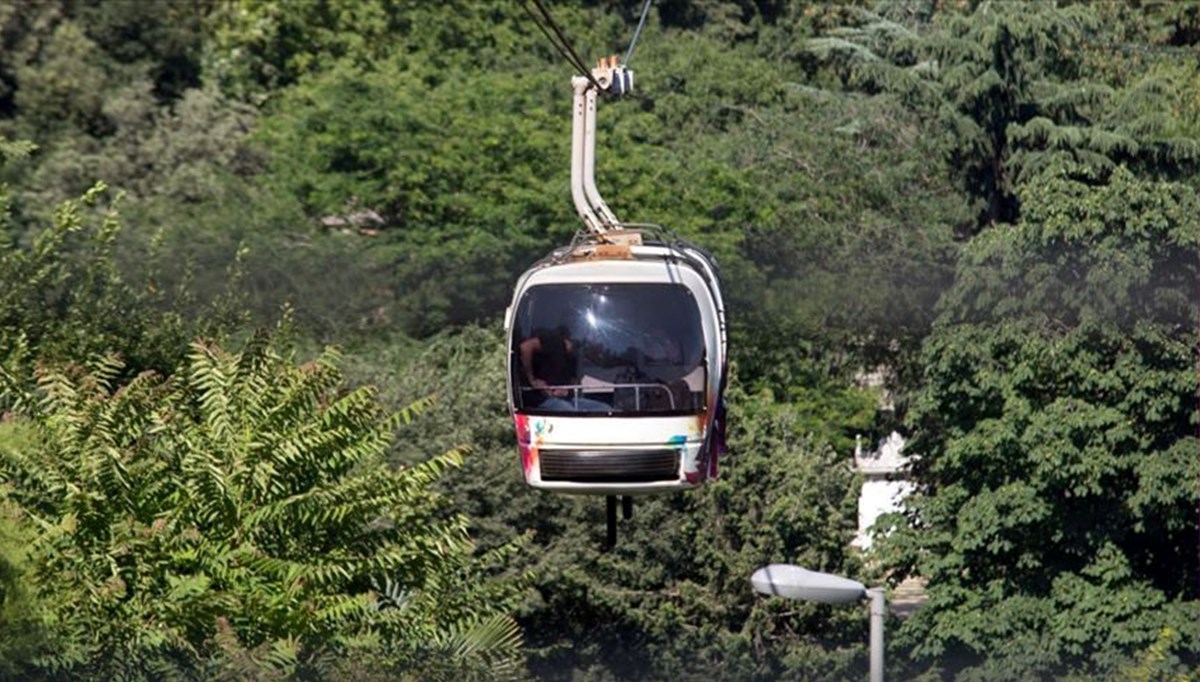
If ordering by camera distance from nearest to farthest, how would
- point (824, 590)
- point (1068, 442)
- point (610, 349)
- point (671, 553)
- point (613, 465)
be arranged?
point (824, 590), point (610, 349), point (613, 465), point (1068, 442), point (671, 553)

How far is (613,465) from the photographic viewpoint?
15.0m

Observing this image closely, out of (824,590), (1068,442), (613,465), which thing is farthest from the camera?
(1068,442)

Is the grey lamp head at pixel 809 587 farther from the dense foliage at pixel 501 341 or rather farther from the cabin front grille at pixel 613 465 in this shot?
the dense foliage at pixel 501 341

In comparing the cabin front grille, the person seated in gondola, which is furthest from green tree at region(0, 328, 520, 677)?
the person seated in gondola

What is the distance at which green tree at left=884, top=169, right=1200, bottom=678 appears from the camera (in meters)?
24.3

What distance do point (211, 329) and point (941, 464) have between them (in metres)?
9.36

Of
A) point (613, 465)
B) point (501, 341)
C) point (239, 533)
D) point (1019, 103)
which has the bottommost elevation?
point (501, 341)

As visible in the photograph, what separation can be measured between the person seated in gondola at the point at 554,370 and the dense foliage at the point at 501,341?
2181mm

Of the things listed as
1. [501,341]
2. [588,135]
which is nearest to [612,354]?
[588,135]

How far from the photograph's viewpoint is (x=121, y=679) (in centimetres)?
1350

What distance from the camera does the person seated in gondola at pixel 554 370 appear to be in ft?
48.5

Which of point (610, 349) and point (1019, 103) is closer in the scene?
point (610, 349)

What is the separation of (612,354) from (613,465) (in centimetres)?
87

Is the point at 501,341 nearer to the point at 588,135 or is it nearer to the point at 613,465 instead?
the point at 613,465
